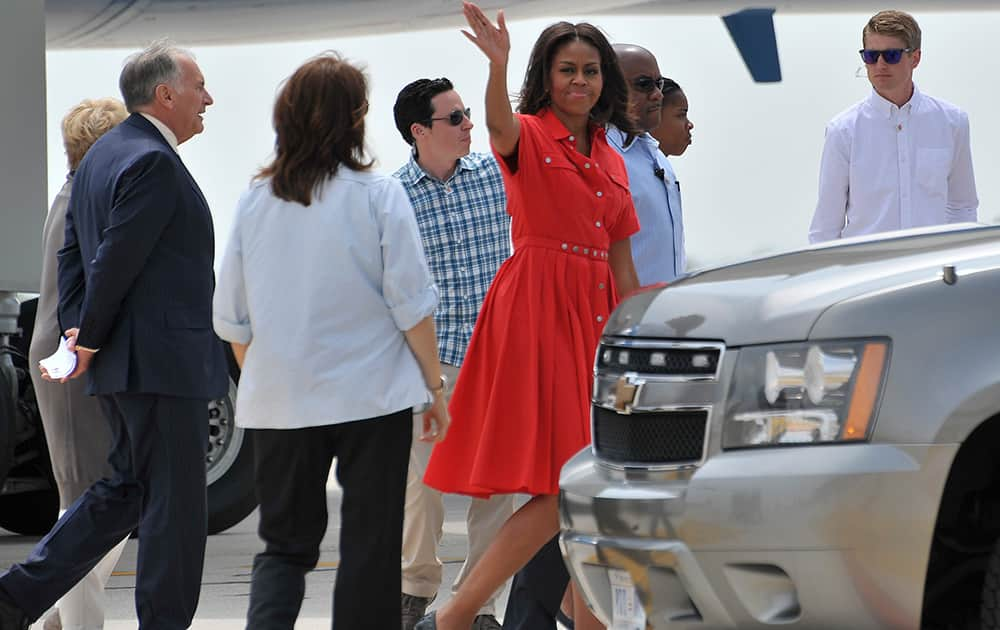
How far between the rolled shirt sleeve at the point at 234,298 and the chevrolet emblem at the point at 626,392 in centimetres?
95

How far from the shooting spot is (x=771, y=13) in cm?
1002

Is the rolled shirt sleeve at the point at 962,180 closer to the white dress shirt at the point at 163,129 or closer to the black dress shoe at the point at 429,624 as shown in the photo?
the black dress shoe at the point at 429,624

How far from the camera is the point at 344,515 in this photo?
12.8 ft

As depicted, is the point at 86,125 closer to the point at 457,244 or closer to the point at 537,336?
the point at 457,244

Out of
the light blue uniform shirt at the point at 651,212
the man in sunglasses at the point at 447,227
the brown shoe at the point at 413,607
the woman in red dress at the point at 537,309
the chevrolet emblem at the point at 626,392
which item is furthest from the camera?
the man in sunglasses at the point at 447,227

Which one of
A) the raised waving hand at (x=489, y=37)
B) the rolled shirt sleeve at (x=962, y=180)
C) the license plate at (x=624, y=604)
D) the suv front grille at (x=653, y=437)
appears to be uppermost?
the raised waving hand at (x=489, y=37)

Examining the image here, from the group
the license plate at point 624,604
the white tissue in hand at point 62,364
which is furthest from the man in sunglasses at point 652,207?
the license plate at point 624,604

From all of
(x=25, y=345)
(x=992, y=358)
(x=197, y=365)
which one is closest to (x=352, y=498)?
(x=197, y=365)

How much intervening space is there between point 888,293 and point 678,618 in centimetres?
71

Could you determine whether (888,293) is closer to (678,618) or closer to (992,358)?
(992,358)

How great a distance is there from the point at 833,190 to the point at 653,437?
266 cm

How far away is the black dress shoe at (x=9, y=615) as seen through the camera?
14.9 ft

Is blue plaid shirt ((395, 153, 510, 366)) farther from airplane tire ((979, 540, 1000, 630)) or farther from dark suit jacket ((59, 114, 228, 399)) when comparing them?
airplane tire ((979, 540, 1000, 630))

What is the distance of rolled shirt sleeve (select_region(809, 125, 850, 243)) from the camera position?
18.9 ft
